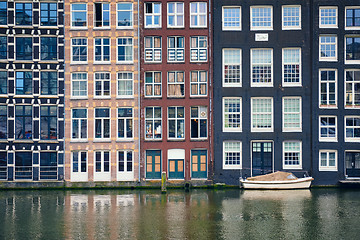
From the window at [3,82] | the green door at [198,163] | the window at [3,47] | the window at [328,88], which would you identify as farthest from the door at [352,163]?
the window at [3,47]

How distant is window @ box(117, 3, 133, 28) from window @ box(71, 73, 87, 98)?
5458 mm

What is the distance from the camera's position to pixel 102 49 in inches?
1688

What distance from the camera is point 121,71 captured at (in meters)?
42.8

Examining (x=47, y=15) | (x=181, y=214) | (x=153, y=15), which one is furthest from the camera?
(x=153, y=15)

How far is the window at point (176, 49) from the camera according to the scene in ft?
141

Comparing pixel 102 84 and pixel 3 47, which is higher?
pixel 3 47

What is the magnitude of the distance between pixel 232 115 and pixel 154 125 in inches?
266

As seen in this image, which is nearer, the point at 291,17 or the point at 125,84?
the point at 291,17

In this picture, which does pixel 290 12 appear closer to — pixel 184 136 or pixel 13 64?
pixel 184 136

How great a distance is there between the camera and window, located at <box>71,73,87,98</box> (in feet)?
141

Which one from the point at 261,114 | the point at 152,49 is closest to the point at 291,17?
the point at 261,114

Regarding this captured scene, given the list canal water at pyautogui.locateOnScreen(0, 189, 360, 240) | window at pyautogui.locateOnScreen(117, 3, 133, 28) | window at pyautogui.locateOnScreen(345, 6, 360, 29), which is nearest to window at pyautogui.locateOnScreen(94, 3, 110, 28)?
window at pyautogui.locateOnScreen(117, 3, 133, 28)

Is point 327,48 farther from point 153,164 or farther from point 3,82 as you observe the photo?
point 3,82

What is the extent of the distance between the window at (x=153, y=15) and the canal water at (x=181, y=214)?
14398 millimetres
